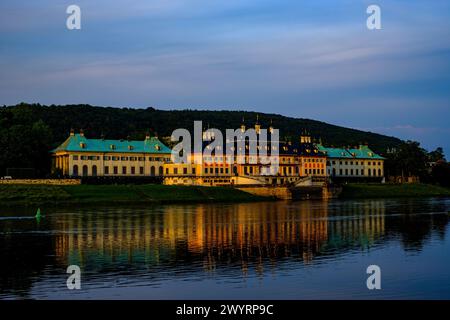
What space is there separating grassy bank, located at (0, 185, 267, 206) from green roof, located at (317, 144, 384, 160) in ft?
132

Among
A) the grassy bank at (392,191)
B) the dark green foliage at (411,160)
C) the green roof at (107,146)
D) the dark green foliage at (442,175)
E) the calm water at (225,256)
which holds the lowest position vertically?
the calm water at (225,256)

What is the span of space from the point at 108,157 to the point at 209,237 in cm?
7033

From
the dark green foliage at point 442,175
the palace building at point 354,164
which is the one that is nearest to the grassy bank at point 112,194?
the palace building at point 354,164

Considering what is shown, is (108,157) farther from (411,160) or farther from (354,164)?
(411,160)

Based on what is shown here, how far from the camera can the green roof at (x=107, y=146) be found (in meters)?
111

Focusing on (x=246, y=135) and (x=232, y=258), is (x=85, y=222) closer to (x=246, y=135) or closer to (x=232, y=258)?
(x=232, y=258)

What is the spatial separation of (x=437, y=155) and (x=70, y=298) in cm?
13654

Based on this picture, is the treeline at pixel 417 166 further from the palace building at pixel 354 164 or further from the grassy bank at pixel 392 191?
the grassy bank at pixel 392 191

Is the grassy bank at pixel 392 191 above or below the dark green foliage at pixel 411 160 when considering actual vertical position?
below

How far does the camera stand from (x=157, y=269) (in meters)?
32.5

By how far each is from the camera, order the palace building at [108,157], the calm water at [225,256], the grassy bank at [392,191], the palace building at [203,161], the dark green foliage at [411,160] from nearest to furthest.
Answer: the calm water at [225,256], the palace building at [108,157], the palace building at [203,161], the grassy bank at [392,191], the dark green foliage at [411,160]

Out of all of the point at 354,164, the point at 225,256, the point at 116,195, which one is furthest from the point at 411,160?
the point at 225,256

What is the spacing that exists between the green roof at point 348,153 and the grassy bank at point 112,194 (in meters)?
40.3
